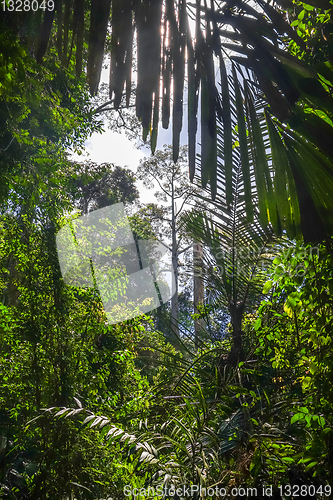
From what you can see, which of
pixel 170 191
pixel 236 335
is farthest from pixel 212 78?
pixel 170 191

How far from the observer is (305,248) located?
136 centimetres

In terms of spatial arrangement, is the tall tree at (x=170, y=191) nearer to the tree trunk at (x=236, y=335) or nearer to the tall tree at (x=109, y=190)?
the tall tree at (x=109, y=190)

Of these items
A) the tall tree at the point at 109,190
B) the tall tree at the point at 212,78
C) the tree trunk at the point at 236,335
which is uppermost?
the tall tree at the point at 109,190

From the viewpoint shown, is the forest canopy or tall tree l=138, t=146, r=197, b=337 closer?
the forest canopy

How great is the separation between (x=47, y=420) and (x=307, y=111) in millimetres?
2650

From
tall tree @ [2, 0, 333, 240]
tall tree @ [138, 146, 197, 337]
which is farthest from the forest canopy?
tall tree @ [138, 146, 197, 337]

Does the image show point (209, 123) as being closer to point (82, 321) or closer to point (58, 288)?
point (58, 288)

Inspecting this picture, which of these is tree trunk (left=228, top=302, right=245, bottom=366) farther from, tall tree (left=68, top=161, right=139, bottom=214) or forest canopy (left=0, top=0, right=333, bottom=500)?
tall tree (left=68, top=161, right=139, bottom=214)

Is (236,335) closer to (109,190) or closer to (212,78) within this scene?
(212,78)

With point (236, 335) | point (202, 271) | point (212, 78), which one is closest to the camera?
point (212, 78)


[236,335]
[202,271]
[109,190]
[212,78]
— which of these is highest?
[109,190]

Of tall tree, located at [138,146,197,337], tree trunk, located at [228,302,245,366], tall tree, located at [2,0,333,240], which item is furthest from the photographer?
tall tree, located at [138,146,197,337]

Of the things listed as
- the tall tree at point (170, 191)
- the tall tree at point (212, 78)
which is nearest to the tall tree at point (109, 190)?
the tall tree at point (170, 191)

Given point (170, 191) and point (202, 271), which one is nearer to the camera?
point (202, 271)
